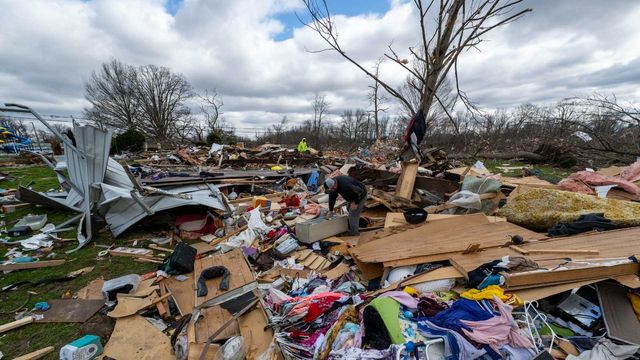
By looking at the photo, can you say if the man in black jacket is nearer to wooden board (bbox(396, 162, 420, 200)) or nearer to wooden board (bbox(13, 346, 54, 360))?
wooden board (bbox(396, 162, 420, 200))

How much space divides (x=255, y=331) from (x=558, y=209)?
4689 mm

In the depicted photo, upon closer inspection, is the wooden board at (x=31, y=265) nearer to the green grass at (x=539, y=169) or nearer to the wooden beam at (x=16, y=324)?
the wooden beam at (x=16, y=324)

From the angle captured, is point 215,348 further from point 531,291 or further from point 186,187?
point 186,187

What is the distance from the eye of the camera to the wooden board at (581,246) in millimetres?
2971

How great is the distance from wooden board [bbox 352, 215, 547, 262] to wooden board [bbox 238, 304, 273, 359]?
1.47 meters

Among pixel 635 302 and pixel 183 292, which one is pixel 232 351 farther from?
pixel 635 302

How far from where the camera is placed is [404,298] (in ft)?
8.59

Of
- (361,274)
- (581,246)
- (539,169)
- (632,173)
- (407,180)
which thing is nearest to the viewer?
(581,246)

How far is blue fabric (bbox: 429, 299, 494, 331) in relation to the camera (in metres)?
2.19

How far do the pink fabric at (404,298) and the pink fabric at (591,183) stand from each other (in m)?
4.98

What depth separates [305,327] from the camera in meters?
2.63

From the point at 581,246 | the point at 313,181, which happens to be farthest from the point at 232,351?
the point at 313,181

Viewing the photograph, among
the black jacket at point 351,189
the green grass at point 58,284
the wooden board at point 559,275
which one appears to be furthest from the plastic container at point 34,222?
the wooden board at point 559,275

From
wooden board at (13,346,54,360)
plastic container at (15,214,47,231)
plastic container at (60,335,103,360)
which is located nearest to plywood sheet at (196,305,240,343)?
plastic container at (60,335,103,360)
